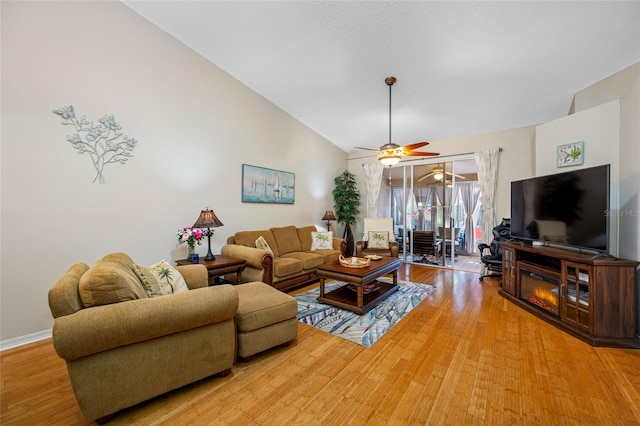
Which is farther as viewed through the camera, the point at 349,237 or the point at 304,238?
the point at 349,237

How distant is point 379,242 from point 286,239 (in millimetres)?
1897

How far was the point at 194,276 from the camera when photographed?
8.15 feet

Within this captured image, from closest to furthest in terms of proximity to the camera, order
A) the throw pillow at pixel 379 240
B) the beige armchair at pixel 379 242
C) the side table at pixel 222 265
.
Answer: the side table at pixel 222 265, the beige armchair at pixel 379 242, the throw pillow at pixel 379 240

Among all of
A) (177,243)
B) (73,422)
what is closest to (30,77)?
(177,243)

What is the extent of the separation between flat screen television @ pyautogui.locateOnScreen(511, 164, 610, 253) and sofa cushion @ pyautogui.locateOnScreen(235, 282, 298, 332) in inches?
125

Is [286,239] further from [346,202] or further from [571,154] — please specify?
[571,154]

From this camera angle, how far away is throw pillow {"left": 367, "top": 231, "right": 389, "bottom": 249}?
16.9 feet

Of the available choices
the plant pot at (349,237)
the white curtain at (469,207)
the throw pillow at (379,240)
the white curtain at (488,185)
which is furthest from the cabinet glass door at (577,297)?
the white curtain at (469,207)

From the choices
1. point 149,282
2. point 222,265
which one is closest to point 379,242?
point 222,265

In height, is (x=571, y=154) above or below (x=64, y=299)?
above

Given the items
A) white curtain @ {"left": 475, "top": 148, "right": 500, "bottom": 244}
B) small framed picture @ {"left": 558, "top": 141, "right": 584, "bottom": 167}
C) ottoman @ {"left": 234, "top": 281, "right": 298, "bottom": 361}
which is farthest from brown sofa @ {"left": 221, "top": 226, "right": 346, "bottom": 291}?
small framed picture @ {"left": 558, "top": 141, "right": 584, "bottom": 167}

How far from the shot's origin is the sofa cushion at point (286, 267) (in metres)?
3.69

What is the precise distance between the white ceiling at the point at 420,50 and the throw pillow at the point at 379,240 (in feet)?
7.72

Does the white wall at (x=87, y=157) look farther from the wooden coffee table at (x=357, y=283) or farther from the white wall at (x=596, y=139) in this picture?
the white wall at (x=596, y=139)
